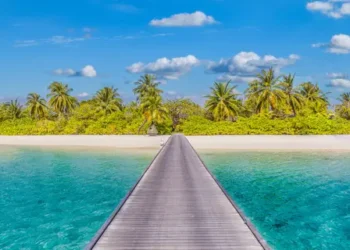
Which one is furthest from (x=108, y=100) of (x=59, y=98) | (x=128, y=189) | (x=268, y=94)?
(x=128, y=189)

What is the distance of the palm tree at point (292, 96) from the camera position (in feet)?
184

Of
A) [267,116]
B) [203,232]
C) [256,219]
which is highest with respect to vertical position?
[267,116]

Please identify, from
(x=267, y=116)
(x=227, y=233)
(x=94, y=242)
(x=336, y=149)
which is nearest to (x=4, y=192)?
(x=94, y=242)

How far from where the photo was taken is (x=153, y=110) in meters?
49.5

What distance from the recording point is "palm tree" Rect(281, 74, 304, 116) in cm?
5608

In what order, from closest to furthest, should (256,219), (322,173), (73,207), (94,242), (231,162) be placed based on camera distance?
(94,242) < (256,219) < (73,207) < (322,173) < (231,162)

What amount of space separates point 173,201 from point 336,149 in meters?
29.5

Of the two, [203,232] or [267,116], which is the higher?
[267,116]

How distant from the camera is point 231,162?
1067 inches

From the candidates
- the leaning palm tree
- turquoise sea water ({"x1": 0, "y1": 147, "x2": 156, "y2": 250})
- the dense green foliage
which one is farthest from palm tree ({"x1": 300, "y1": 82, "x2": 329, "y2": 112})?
turquoise sea water ({"x1": 0, "y1": 147, "x2": 156, "y2": 250})

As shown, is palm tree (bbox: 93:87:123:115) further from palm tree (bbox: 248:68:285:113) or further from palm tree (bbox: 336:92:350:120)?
palm tree (bbox: 336:92:350:120)

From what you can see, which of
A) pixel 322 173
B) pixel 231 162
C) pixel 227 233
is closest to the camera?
pixel 227 233

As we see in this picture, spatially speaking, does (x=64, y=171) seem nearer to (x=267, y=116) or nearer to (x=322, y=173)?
(x=322, y=173)

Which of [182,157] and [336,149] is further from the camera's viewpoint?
[336,149]
